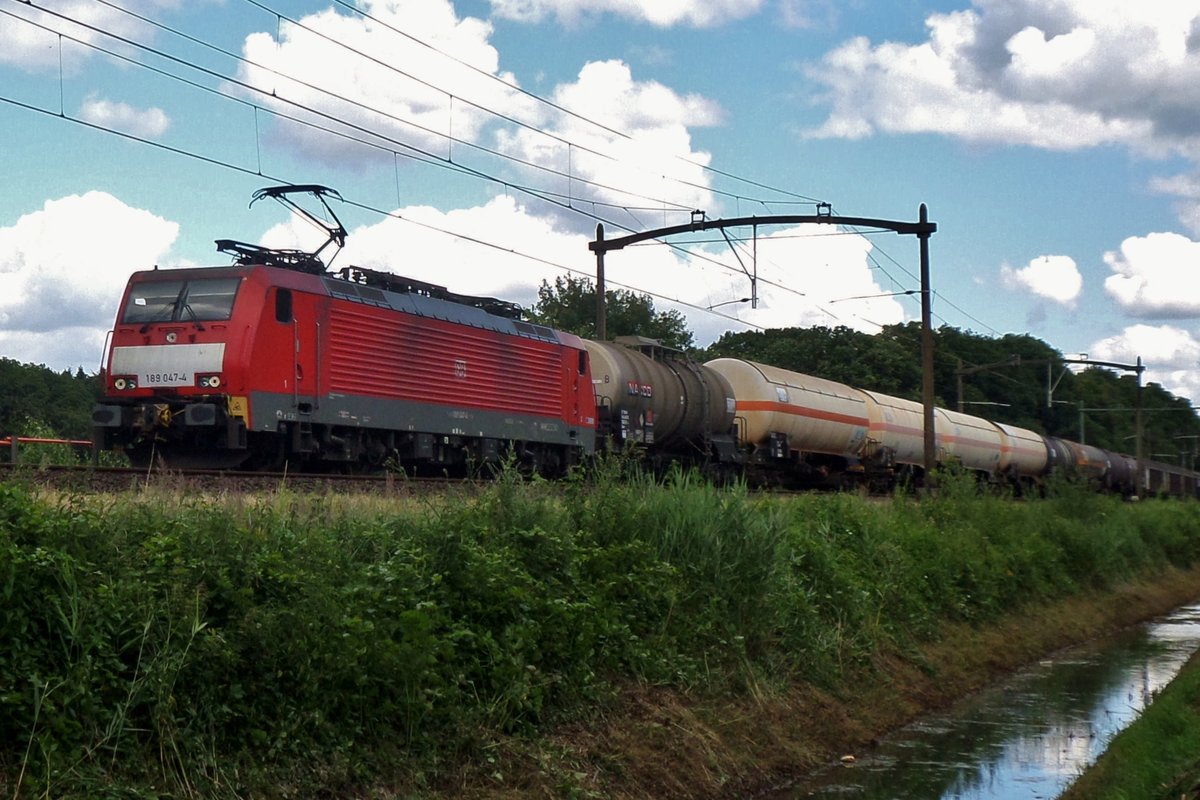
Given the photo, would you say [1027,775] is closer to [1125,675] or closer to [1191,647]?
[1125,675]

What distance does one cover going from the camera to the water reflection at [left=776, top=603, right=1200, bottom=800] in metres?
11.9

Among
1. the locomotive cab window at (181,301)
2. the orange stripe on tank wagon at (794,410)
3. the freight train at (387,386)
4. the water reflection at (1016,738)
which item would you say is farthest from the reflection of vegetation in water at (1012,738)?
the orange stripe on tank wagon at (794,410)

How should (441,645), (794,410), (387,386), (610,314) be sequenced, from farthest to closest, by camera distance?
(610,314) → (794,410) → (387,386) → (441,645)

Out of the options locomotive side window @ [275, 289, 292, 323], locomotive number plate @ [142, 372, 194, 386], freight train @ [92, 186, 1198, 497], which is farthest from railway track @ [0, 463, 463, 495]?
locomotive side window @ [275, 289, 292, 323]

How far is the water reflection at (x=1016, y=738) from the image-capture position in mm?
11852

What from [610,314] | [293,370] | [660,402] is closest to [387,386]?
[293,370]

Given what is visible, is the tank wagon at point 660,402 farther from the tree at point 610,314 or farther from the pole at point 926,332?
the tree at point 610,314

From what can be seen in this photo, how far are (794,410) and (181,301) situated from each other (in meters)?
18.8

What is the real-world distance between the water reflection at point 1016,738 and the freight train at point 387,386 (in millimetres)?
4692

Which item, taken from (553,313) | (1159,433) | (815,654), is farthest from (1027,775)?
(1159,433)

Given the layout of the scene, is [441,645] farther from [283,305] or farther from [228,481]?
[283,305]

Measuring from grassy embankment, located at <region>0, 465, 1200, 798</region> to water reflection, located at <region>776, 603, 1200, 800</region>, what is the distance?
48 centimetres

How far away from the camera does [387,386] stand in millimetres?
23422

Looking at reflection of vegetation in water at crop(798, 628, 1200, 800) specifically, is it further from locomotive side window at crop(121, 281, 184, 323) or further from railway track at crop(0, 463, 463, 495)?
locomotive side window at crop(121, 281, 184, 323)
